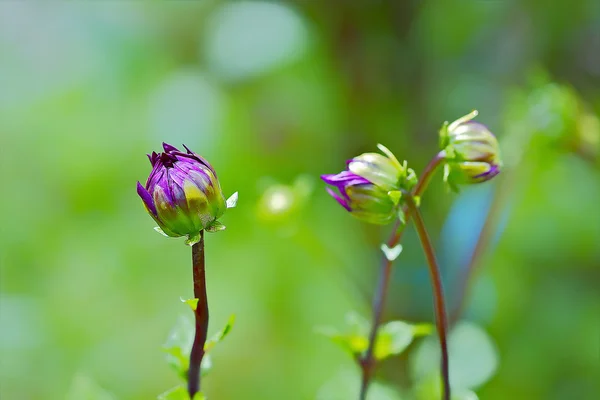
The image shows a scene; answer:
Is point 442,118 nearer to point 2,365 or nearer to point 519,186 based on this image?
point 519,186

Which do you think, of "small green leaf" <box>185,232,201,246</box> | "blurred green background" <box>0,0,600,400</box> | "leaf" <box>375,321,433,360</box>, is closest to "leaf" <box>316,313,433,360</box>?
"leaf" <box>375,321,433,360</box>

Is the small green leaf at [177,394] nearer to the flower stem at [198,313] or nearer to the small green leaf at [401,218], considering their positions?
the flower stem at [198,313]

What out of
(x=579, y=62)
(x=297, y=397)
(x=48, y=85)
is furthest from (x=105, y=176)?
(x=579, y=62)

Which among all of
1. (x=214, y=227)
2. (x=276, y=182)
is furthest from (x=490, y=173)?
(x=276, y=182)

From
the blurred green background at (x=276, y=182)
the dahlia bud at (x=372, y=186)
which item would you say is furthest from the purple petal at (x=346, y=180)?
the blurred green background at (x=276, y=182)

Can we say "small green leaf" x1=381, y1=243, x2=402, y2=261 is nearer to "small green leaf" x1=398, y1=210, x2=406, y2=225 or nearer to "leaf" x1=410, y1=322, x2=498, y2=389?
"small green leaf" x1=398, y1=210, x2=406, y2=225
